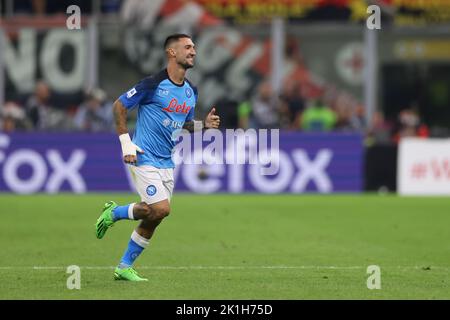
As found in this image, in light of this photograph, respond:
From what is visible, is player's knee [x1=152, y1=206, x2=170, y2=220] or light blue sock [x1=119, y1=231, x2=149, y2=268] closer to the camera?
player's knee [x1=152, y1=206, x2=170, y2=220]

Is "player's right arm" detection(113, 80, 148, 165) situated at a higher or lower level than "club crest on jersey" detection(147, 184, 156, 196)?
higher

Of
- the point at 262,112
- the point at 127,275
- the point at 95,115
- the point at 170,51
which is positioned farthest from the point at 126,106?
Result: the point at 262,112

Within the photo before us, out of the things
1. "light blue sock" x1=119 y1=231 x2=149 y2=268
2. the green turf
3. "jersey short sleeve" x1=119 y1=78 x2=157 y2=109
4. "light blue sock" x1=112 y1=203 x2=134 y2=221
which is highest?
"jersey short sleeve" x1=119 y1=78 x2=157 y2=109

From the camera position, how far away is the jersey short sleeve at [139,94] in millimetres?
11508

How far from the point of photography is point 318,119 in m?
26.0

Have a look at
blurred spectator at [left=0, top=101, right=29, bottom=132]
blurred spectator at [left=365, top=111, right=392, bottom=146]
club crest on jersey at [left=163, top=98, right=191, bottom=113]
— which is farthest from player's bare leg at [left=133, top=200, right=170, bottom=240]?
blurred spectator at [left=365, top=111, right=392, bottom=146]

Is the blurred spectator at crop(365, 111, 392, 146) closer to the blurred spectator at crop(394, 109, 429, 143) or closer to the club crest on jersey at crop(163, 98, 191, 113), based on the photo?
the blurred spectator at crop(394, 109, 429, 143)

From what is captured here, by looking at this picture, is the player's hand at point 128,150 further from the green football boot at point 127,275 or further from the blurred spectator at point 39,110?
the blurred spectator at point 39,110

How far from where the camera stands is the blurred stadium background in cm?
1341

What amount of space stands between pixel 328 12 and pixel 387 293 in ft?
62.5

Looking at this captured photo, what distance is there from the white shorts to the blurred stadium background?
2.66 ft

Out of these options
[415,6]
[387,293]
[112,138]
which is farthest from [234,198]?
[387,293]

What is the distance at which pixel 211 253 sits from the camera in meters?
14.4

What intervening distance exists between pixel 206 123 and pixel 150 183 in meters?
0.90
